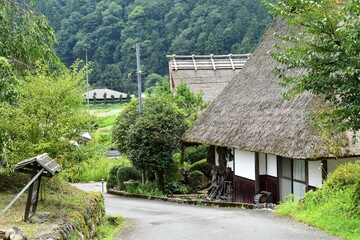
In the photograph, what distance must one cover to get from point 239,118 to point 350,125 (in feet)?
36.1

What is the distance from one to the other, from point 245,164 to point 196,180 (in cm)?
593

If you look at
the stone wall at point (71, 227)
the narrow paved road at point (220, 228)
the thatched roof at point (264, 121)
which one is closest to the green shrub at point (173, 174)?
the thatched roof at point (264, 121)

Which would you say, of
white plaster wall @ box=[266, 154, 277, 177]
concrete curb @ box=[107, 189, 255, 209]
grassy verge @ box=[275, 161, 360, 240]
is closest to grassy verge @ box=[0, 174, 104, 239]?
grassy verge @ box=[275, 161, 360, 240]

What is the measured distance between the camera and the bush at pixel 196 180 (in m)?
24.8

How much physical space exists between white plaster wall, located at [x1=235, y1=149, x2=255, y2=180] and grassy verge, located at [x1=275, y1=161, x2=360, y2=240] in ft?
16.6

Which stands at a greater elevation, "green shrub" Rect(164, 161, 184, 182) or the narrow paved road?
"green shrub" Rect(164, 161, 184, 182)

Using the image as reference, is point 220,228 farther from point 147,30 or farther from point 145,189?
point 147,30

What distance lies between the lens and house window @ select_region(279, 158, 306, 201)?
15.6m

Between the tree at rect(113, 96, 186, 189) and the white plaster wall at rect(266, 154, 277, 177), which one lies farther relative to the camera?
the tree at rect(113, 96, 186, 189)

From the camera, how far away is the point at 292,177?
53.1ft

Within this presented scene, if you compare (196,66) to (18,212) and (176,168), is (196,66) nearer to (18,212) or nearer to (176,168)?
(176,168)

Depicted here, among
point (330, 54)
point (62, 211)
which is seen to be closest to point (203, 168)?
point (62, 211)

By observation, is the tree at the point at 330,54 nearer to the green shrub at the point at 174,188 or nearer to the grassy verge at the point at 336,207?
the grassy verge at the point at 336,207

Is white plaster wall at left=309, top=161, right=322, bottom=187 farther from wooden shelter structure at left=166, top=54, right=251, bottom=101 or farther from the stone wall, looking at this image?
wooden shelter structure at left=166, top=54, right=251, bottom=101
